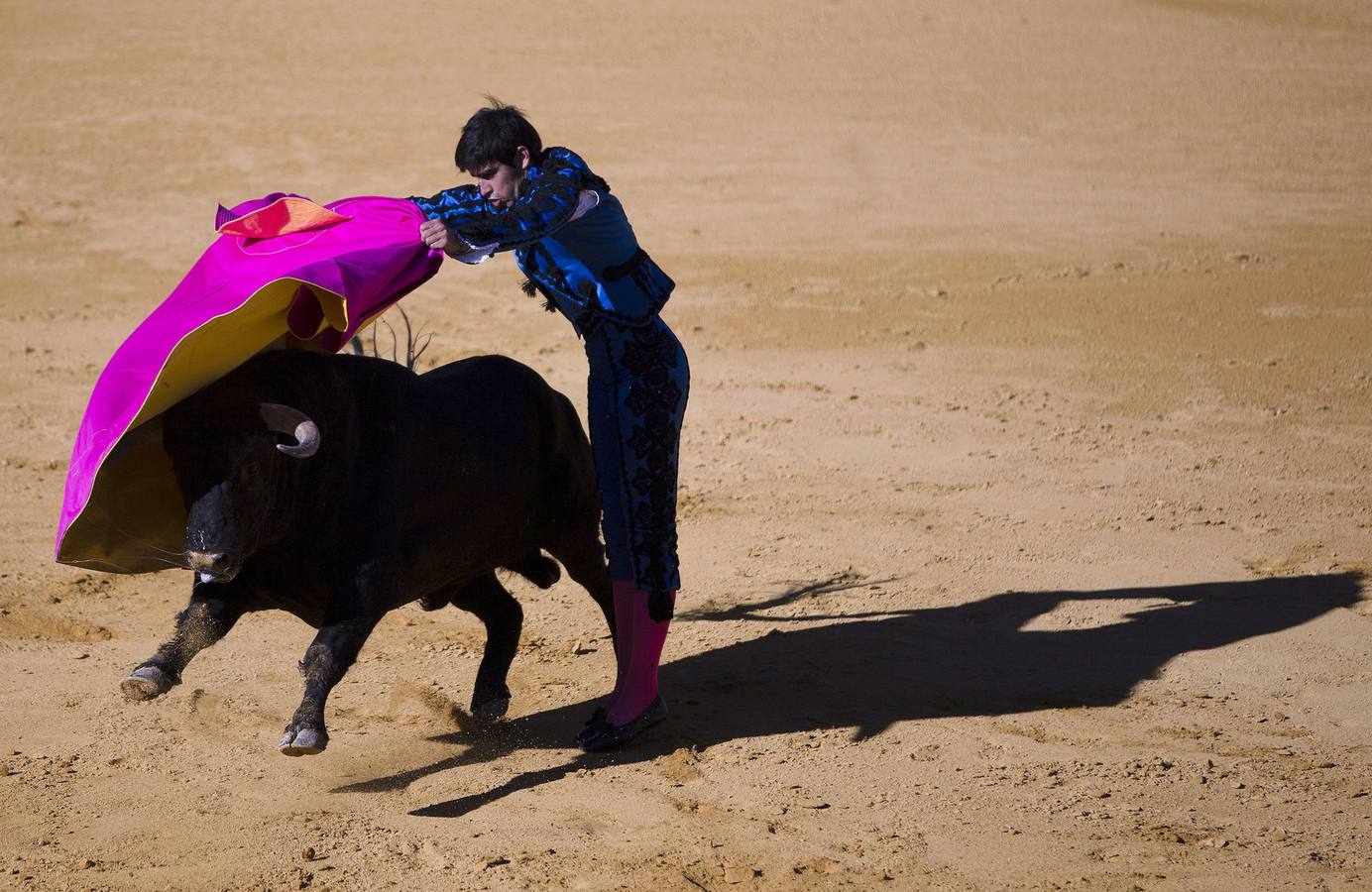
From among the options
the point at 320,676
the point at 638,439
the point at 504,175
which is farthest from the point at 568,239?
the point at 320,676

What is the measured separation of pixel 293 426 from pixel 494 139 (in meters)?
0.89

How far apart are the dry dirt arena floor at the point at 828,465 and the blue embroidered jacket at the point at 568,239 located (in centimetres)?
132

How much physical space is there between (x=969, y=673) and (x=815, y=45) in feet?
38.2

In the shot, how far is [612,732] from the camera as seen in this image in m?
4.77

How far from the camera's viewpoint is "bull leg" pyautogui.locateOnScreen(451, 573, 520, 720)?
5.01m

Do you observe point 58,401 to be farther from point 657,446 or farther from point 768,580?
point 657,446

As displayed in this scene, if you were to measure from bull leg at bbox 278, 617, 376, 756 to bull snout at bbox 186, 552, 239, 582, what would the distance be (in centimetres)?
33

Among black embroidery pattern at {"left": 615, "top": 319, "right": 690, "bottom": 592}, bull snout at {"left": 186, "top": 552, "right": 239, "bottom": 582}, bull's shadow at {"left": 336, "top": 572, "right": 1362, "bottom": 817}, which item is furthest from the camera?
bull's shadow at {"left": 336, "top": 572, "right": 1362, "bottom": 817}

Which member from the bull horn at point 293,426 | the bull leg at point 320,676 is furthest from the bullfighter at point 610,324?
the bull leg at point 320,676

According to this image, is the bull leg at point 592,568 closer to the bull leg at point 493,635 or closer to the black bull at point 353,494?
the black bull at point 353,494

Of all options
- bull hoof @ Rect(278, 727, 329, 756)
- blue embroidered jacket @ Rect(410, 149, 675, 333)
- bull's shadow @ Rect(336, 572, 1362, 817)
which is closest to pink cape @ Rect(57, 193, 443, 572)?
blue embroidered jacket @ Rect(410, 149, 675, 333)

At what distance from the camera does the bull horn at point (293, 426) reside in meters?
4.07

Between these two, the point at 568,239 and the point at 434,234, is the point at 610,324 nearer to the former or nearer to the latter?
the point at 568,239

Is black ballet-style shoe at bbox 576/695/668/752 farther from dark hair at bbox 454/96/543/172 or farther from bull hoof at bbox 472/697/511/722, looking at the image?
dark hair at bbox 454/96/543/172
